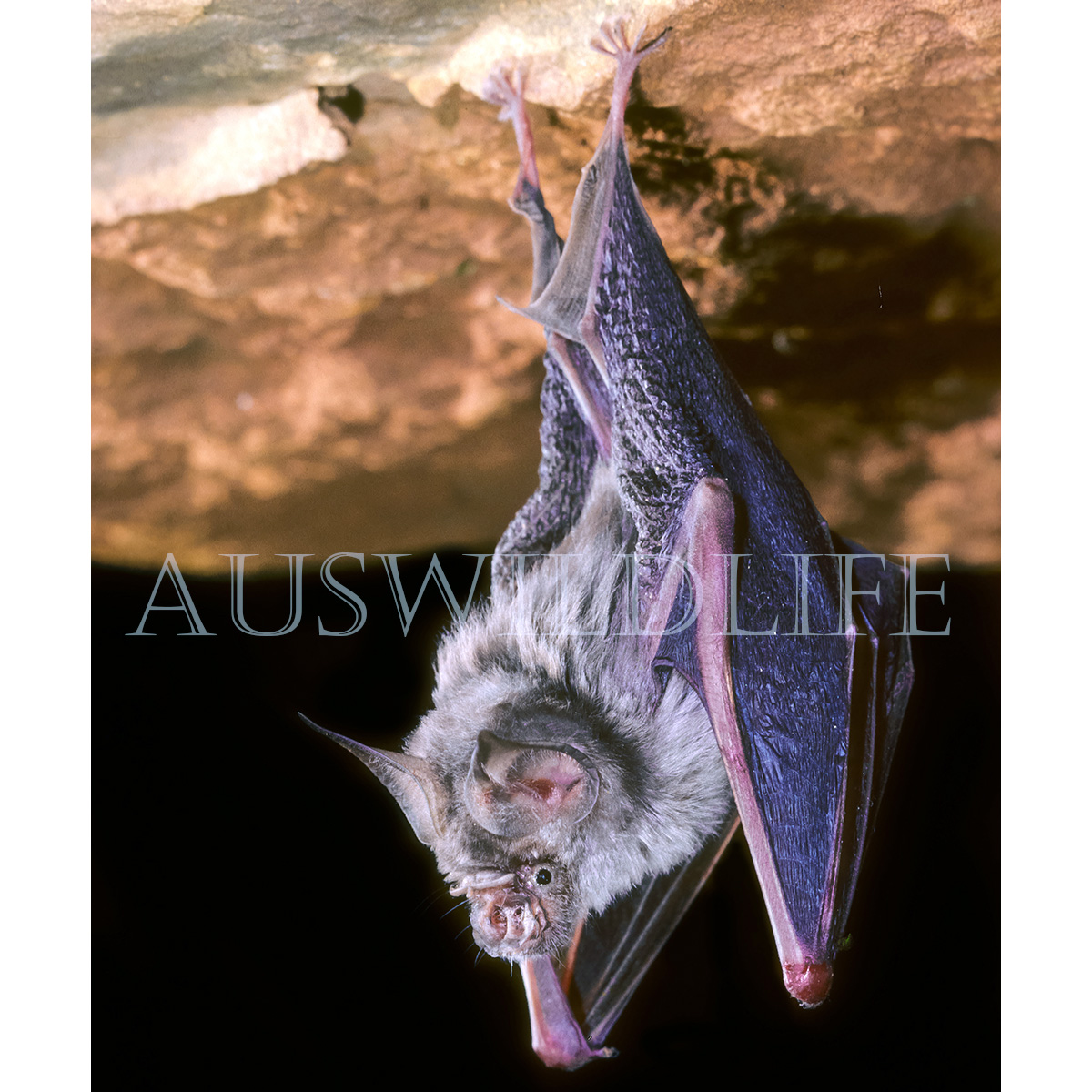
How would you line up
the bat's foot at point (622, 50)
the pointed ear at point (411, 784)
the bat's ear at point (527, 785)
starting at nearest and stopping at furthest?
the bat's ear at point (527, 785) → the pointed ear at point (411, 784) → the bat's foot at point (622, 50)

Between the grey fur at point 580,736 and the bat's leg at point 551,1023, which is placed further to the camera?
the bat's leg at point 551,1023

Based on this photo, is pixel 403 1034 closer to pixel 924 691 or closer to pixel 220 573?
pixel 220 573

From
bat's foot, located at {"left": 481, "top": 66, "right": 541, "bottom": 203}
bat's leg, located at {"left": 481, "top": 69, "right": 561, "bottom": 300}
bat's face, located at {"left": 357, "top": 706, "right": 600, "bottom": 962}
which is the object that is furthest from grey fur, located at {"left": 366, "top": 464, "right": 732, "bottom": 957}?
bat's foot, located at {"left": 481, "top": 66, "right": 541, "bottom": 203}

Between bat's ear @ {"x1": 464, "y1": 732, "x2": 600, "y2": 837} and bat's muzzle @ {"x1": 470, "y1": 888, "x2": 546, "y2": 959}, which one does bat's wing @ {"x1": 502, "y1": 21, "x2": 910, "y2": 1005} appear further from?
bat's muzzle @ {"x1": 470, "y1": 888, "x2": 546, "y2": 959}

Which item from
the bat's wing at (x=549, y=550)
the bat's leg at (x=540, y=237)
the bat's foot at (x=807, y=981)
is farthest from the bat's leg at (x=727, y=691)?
the bat's leg at (x=540, y=237)

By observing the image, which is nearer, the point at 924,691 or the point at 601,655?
the point at 601,655

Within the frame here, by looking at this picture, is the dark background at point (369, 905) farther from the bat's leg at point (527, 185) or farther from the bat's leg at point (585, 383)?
the bat's leg at point (527, 185)

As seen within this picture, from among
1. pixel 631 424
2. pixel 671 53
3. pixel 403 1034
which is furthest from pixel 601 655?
pixel 671 53
